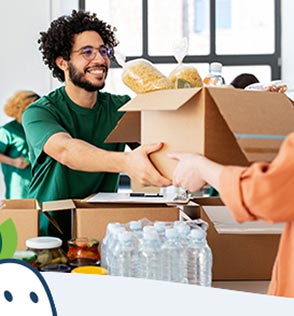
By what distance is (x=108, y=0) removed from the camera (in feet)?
16.2

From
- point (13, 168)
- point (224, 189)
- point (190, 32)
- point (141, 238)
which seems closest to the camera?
point (224, 189)

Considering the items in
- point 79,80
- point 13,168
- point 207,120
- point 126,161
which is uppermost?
point 79,80

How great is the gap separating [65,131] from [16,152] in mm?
2160

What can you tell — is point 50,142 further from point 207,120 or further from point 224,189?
point 224,189

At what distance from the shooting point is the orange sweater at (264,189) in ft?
2.63

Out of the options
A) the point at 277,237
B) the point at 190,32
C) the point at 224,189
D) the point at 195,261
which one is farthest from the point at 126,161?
the point at 190,32

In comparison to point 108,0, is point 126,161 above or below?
below

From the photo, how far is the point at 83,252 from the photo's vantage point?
1410 mm

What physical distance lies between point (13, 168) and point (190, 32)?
2025mm

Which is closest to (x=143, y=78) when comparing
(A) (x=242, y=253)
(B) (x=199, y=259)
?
(B) (x=199, y=259)

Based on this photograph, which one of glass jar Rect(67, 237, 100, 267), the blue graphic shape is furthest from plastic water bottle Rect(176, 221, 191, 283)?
the blue graphic shape

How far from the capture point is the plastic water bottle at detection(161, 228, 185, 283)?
1.34m

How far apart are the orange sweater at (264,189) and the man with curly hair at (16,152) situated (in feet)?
10.3

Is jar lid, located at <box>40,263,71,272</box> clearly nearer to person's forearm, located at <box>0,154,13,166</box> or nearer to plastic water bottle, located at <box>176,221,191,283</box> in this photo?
plastic water bottle, located at <box>176,221,191,283</box>
